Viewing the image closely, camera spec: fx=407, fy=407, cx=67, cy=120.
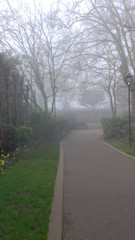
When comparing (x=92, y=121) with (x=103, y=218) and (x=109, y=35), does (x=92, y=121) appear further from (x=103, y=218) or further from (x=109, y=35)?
(x=103, y=218)

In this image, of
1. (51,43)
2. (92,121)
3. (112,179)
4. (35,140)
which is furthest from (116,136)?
(92,121)

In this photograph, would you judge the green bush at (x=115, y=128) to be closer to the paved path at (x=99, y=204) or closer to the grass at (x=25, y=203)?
the paved path at (x=99, y=204)

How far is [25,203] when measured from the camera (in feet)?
24.0

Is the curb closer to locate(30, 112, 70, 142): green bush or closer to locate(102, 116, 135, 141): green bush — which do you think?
locate(30, 112, 70, 142): green bush

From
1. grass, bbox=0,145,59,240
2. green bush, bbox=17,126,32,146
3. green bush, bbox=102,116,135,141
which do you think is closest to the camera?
grass, bbox=0,145,59,240

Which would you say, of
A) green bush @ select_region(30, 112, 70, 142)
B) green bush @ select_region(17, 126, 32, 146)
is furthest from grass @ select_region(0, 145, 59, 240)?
green bush @ select_region(30, 112, 70, 142)

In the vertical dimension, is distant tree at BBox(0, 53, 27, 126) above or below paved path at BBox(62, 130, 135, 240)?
above

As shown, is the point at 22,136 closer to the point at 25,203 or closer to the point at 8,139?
the point at 8,139

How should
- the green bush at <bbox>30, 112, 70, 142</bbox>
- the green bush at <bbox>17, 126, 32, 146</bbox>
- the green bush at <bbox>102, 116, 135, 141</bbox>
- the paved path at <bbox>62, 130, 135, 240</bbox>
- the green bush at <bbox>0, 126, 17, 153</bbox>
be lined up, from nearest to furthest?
1. the paved path at <bbox>62, 130, 135, 240</bbox>
2. the green bush at <bbox>0, 126, 17, 153</bbox>
3. the green bush at <bbox>17, 126, 32, 146</bbox>
4. the green bush at <bbox>30, 112, 70, 142</bbox>
5. the green bush at <bbox>102, 116, 135, 141</bbox>

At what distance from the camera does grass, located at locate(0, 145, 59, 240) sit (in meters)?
5.52

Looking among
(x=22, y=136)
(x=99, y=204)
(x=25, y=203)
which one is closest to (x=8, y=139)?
(x=22, y=136)

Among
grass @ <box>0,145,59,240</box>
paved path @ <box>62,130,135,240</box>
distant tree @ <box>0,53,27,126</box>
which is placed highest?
distant tree @ <box>0,53,27,126</box>

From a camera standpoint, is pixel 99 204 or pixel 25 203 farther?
pixel 99 204

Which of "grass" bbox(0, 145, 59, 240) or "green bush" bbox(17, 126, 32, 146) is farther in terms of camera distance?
"green bush" bbox(17, 126, 32, 146)
